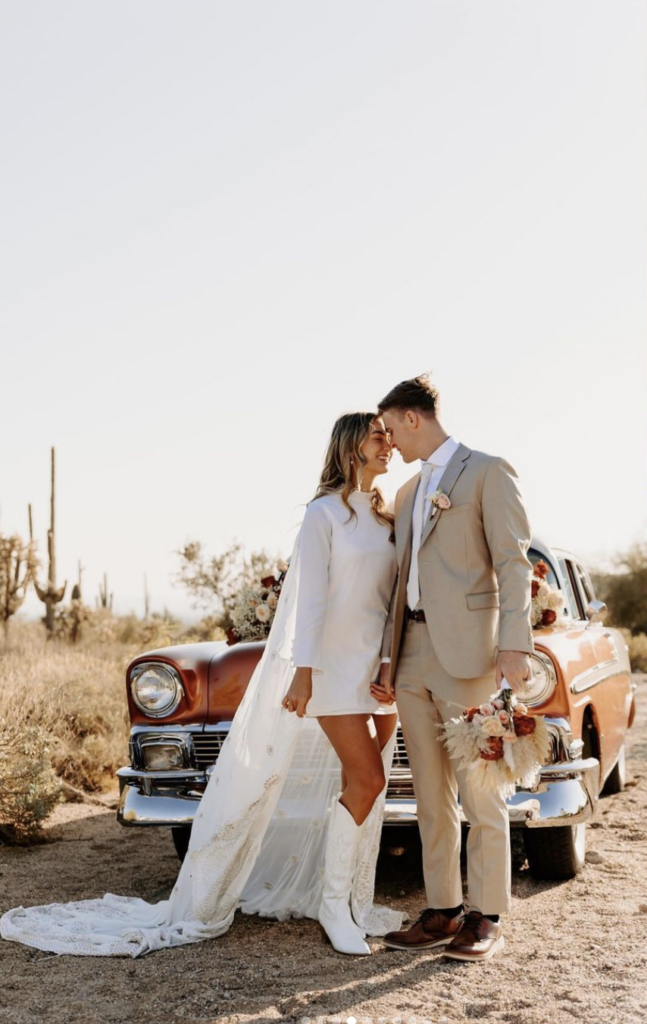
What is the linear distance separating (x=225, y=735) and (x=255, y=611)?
907mm

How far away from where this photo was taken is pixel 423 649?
3.62 metres

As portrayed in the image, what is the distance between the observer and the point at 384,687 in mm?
3695

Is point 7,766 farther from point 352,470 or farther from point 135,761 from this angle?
point 352,470

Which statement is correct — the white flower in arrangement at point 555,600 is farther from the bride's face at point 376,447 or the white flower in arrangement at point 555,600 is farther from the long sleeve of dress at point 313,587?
the long sleeve of dress at point 313,587

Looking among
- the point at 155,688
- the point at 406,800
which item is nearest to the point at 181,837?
the point at 155,688

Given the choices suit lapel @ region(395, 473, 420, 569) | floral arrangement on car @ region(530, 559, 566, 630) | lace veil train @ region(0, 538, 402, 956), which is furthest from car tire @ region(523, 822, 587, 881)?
suit lapel @ region(395, 473, 420, 569)

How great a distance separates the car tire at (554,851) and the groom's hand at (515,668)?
127 centimetres

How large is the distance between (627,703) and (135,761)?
123 inches

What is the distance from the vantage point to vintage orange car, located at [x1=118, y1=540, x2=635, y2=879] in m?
4.10

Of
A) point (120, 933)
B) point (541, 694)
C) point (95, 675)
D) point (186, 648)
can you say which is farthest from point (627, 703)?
point (95, 675)

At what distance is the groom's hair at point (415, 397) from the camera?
12.2 feet

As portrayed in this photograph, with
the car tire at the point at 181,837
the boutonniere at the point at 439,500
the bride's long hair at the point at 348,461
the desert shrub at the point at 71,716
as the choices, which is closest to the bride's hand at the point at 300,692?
the bride's long hair at the point at 348,461

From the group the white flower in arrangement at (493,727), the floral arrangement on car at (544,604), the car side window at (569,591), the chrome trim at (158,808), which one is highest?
the car side window at (569,591)

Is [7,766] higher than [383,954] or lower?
higher
